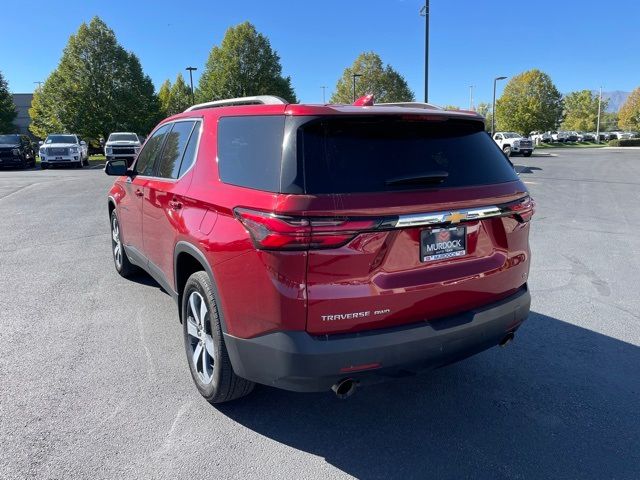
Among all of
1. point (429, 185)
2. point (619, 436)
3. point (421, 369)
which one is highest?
point (429, 185)

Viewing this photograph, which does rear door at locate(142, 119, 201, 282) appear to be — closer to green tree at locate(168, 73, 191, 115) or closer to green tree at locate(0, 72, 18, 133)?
green tree at locate(0, 72, 18, 133)

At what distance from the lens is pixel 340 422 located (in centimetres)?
303

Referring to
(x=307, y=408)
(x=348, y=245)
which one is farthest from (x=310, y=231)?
(x=307, y=408)

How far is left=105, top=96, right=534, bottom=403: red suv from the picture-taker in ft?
7.85

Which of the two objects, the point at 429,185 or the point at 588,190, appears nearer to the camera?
the point at 429,185

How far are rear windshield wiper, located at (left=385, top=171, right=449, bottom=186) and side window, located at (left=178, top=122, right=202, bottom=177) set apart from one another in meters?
1.61

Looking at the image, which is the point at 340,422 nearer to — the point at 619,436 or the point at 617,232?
the point at 619,436

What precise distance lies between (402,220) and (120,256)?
4.35m

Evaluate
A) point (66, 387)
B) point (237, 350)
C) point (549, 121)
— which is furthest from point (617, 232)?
point (549, 121)

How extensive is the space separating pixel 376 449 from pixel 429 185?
4.84 ft

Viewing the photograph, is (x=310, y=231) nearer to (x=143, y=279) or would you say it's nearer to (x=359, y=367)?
(x=359, y=367)

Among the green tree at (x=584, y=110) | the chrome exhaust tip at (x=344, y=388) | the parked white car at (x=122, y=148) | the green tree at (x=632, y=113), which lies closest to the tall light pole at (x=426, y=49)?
the parked white car at (x=122, y=148)

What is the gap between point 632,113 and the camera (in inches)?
3285

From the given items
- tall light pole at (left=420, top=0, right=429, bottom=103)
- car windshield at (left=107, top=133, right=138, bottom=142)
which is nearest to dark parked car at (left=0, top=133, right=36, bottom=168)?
car windshield at (left=107, top=133, right=138, bottom=142)
